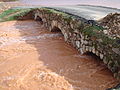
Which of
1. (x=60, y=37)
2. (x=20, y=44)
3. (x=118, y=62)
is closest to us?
(x=118, y=62)

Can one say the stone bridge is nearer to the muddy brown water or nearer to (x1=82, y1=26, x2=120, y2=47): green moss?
(x1=82, y1=26, x2=120, y2=47): green moss

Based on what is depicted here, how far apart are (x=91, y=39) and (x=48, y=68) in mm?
1907

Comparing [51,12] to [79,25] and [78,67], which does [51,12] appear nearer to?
[79,25]

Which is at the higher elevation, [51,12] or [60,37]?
[51,12]

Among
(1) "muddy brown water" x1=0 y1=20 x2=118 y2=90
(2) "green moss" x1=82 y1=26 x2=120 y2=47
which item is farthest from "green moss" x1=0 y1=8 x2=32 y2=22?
(2) "green moss" x1=82 y1=26 x2=120 y2=47

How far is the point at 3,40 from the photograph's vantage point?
39.5ft

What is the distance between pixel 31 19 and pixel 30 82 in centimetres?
1241

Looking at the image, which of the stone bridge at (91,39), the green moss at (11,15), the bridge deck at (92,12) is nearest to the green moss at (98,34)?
the stone bridge at (91,39)

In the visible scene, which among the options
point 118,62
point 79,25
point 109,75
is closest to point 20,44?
point 79,25

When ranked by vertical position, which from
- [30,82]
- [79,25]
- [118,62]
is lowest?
[30,82]

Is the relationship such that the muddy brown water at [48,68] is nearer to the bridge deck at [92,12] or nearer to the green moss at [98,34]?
the green moss at [98,34]

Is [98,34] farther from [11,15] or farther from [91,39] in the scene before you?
[11,15]

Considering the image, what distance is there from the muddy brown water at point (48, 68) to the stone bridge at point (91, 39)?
1.60 ft

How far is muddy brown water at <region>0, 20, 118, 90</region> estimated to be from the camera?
6.72 meters
